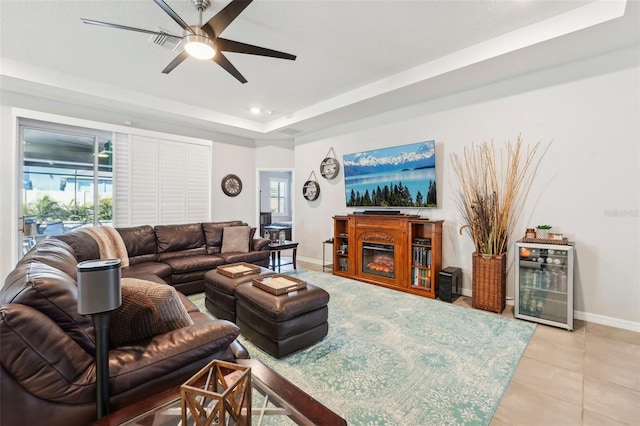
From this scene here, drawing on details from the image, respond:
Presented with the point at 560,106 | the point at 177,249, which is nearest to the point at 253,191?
the point at 177,249

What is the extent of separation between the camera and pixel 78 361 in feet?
3.55

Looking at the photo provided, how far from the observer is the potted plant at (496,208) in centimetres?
334

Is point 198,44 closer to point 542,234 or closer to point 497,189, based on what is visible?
point 497,189

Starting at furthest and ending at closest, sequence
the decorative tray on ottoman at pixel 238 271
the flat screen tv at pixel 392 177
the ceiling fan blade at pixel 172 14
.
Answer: the flat screen tv at pixel 392 177 → the decorative tray on ottoman at pixel 238 271 → the ceiling fan blade at pixel 172 14

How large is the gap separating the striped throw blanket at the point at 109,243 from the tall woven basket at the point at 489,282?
4472 mm

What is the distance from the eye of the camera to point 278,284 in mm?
2635

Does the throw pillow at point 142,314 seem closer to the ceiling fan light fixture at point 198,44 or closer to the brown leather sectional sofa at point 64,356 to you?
the brown leather sectional sofa at point 64,356

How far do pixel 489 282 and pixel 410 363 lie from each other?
173 centimetres

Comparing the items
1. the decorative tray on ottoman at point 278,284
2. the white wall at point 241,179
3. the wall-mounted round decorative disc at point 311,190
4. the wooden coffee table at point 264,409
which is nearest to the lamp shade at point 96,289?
the wooden coffee table at point 264,409

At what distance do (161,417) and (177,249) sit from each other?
12.8 feet

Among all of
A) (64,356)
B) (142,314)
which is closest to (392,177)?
(142,314)

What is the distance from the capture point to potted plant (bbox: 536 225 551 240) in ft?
10.3

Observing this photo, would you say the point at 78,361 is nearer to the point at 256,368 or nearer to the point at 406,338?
the point at 256,368

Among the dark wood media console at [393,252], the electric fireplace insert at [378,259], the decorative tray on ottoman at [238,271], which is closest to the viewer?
the decorative tray on ottoman at [238,271]
